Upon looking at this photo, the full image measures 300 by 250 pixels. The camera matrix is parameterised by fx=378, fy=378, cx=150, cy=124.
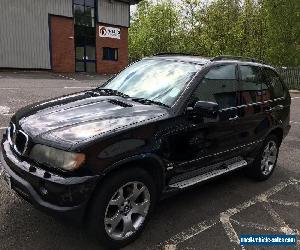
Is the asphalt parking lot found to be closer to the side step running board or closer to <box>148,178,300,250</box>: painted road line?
<box>148,178,300,250</box>: painted road line

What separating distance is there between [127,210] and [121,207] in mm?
109

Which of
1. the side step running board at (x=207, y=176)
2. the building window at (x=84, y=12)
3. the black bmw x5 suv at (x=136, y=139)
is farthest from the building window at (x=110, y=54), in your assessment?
the side step running board at (x=207, y=176)

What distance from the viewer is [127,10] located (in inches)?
1329

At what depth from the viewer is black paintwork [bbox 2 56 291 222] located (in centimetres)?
329

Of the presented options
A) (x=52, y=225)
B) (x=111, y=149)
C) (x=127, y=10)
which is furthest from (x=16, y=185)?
(x=127, y=10)

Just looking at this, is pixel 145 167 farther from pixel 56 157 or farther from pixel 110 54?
pixel 110 54

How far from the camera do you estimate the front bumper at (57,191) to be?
323 centimetres

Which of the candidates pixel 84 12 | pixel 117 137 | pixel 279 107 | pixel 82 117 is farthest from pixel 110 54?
pixel 117 137

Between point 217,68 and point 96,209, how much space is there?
2.49 m

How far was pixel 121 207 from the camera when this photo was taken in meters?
3.66

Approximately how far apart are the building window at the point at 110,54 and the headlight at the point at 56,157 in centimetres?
3000

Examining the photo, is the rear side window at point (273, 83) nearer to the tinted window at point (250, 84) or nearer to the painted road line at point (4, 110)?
the tinted window at point (250, 84)

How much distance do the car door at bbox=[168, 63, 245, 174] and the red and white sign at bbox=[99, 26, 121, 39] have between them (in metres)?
28.0

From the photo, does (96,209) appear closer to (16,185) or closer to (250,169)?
(16,185)
